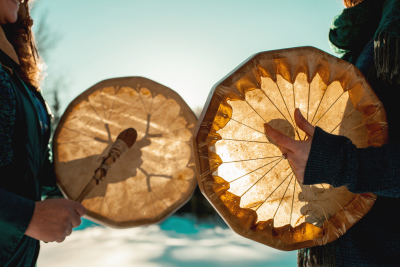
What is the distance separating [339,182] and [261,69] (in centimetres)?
46

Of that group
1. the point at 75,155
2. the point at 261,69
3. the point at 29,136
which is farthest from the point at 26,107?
the point at 261,69

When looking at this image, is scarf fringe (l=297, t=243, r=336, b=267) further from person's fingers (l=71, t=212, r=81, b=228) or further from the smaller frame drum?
person's fingers (l=71, t=212, r=81, b=228)

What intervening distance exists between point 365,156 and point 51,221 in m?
0.93

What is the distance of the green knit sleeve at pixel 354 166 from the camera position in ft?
2.54

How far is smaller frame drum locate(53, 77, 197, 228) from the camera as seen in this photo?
4.78ft

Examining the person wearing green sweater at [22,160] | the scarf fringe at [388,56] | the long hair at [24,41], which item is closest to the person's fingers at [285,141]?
the scarf fringe at [388,56]

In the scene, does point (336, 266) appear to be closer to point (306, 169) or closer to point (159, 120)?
point (306, 169)

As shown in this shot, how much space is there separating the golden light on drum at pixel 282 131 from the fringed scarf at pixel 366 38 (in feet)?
0.28

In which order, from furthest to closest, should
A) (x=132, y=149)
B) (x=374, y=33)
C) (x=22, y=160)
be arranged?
(x=132, y=149), (x=374, y=33), (x=22, y=160)

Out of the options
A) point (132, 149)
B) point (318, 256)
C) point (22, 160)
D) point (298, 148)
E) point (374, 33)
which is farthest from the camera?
point (132, 149)

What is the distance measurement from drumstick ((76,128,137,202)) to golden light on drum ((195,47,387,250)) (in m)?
0.49

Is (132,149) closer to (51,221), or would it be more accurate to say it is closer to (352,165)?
(51,221)

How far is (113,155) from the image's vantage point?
1.29m

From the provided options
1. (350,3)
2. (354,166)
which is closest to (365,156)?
(354,166)
